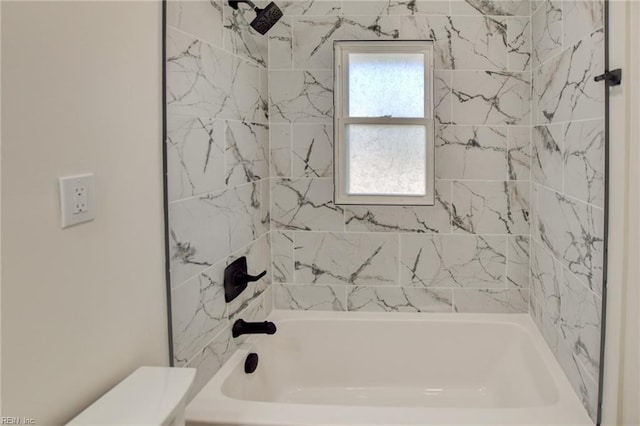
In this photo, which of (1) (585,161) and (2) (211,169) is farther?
(2) (211,169)

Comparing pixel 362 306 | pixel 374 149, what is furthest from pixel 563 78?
pixel 362 306

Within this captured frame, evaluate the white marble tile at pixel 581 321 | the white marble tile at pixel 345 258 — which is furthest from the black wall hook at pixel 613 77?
the white marble tile at pixel 345 258

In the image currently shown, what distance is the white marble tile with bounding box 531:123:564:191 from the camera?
1771mm

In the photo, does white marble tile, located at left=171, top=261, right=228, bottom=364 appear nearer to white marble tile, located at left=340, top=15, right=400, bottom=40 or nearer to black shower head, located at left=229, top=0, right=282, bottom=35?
black shower head, located at left=229, top=0, right=282, bottom=35

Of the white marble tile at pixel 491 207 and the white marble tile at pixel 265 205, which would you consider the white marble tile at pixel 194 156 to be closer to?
the white marble tile at pixel 265 205

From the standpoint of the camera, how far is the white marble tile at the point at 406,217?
7.53 feet

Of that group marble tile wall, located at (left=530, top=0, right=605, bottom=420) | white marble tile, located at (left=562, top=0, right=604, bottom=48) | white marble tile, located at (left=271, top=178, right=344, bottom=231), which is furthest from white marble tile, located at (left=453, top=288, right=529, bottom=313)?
white marble tile, located at (left=562, top=0, right=604, bottom=48)

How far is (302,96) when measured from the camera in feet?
7.61

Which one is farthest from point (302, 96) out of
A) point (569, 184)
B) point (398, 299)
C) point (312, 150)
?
point (569, 184)

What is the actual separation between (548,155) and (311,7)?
4.35ft

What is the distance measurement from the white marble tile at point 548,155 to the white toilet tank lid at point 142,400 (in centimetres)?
152

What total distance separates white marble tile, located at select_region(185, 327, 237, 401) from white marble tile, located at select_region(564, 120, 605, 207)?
140 centimetres

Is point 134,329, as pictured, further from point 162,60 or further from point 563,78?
point 563,78

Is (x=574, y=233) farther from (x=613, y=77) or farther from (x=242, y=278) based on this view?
(x=242, y=278)
